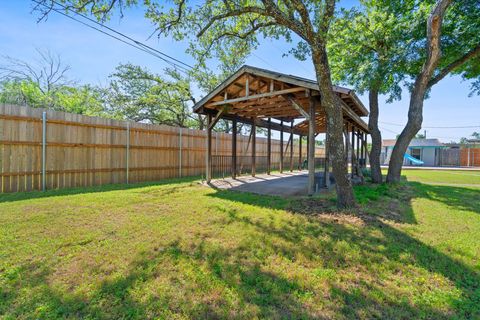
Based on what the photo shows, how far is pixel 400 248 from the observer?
121 inches

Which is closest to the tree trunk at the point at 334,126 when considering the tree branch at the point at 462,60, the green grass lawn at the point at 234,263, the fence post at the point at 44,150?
the green grass lawn at the point at 234,263

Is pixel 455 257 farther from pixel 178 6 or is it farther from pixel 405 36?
pixel 405 36

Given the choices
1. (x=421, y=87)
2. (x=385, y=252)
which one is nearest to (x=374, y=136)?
(x=421, y=87)

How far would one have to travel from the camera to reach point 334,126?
4.80 m

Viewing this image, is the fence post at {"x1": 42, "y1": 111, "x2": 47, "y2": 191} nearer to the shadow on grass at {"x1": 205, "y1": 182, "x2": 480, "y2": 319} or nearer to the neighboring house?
the shadow on grass at {"x1": 205, "y1": 182, "x2": 480, "y2": 319}

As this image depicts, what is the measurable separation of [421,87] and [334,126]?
4888mm

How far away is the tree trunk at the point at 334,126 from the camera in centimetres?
466

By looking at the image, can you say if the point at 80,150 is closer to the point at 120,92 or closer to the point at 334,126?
the point at 334,126

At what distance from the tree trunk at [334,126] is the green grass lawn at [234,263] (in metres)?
0.60

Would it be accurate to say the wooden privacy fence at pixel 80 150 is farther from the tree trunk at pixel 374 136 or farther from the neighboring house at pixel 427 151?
the neighboring house at pixel 427 151

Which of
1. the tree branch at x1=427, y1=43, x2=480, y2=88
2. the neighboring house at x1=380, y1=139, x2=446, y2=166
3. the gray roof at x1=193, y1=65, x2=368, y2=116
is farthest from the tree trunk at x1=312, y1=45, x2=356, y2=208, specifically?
A: the neighboring house at x1=380, y1=139, x2=446, y2=166

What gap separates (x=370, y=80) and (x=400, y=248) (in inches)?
272

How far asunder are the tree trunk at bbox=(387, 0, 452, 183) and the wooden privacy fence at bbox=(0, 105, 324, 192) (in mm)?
8418

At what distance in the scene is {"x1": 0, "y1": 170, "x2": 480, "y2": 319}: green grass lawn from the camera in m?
1.94
